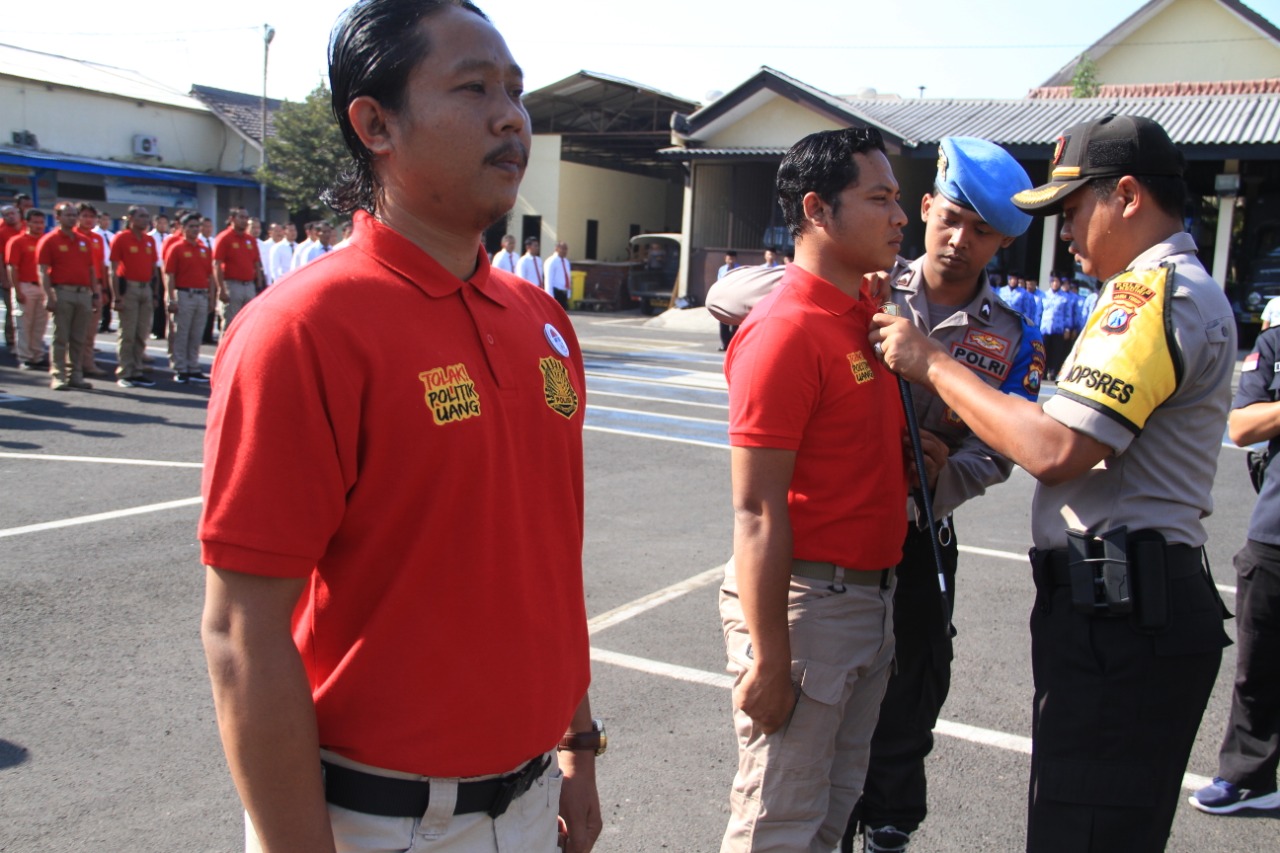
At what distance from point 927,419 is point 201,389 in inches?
434

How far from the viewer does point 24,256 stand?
13.2m

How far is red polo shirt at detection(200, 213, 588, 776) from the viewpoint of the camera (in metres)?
1.36

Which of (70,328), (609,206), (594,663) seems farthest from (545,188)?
(594,663)

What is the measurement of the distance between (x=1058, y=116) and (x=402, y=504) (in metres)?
26.3

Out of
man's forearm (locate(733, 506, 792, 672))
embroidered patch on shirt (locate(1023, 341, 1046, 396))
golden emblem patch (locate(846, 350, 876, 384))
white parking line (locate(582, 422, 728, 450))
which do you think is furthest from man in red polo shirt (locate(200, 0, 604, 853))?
Answer: white parking line (locate(582, 422, 728, 450))

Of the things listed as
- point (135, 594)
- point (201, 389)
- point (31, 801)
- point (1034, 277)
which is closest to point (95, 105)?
point (201, 389)

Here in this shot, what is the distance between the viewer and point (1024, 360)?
326 centimetres

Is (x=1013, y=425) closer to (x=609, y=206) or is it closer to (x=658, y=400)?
(x=658, y=400)

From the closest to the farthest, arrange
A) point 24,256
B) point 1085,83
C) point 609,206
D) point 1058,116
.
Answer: point 24,256 → point 1058,116 → point 1085,83 → point 609,206

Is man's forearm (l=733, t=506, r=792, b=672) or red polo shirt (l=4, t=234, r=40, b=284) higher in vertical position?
red polo shirt (l=4, t=234, r=40, b=284)

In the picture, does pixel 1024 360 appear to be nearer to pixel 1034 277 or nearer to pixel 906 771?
pixel 906 771

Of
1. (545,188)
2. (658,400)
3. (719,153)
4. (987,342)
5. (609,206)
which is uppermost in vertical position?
(719,153)

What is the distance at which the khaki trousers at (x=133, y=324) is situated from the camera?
487 inches

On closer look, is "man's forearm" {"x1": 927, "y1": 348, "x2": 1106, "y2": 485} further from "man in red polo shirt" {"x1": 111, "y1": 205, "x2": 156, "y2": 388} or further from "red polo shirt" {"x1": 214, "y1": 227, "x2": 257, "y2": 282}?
"red polo shirt" {"x1": 214, "y1": 227, "x2": 257, "y2": 282}
